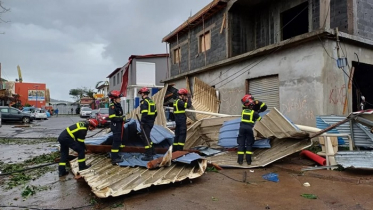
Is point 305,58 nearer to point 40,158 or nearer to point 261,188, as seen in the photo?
point 261,188

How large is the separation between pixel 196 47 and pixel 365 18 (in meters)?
8.31

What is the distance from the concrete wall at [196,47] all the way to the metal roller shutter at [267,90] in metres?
2.88

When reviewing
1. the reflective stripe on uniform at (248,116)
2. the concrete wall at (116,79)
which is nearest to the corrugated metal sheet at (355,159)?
the reflective stripe on uniform at (248,116)

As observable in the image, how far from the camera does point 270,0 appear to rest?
38.9 feet

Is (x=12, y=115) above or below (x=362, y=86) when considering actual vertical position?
below

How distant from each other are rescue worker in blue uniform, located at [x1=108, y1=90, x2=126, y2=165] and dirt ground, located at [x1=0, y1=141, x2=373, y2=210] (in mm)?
967

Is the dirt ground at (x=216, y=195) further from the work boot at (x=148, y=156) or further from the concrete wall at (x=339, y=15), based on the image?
the concrete wall at (x=339, y=15)

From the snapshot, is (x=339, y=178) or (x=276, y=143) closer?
(x=339, y=178)

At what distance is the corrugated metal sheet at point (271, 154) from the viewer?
19.3 feet

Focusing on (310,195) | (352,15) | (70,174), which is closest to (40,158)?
(70,174)

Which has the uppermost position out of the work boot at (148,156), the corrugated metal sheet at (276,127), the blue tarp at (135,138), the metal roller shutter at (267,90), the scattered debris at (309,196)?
the metal roller shutter at (267,90)

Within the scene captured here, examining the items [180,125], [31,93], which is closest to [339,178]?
[180,125]

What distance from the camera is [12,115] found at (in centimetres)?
2312

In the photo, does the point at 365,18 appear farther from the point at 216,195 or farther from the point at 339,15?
the point at 216,195
